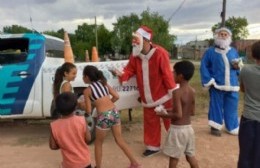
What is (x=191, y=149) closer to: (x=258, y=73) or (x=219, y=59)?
(x=258, y=73)

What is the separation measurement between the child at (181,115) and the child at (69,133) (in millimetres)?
1201

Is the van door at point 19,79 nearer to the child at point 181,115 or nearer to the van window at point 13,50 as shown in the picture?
the van window at point 13,50

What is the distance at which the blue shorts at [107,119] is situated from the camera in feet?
16.1

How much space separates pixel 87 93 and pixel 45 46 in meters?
2.64

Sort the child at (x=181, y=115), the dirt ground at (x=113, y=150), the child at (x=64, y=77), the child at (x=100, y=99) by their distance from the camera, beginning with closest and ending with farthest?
the child at (x=181, y=115)
the child at (x=100, y=99)
the child at (x=64, y=77)
the dirt ground at (x=113, y=150)

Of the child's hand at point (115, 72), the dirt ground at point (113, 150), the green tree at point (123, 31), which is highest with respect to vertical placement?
the green tree at point (123, 31)

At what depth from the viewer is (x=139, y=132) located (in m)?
7.59

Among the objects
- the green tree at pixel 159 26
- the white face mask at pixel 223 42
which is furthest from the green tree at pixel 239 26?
the white face mask at pixel 223 42

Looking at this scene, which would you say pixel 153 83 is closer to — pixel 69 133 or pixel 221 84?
pixel 221 84

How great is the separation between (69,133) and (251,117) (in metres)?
1.85

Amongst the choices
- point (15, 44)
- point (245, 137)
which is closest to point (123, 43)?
point (15, 44)

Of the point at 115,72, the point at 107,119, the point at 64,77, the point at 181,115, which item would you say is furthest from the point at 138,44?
the point at 181,115

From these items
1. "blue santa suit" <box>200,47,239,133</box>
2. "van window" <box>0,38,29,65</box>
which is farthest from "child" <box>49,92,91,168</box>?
"blue santa suit" <box>200,47,239,133</box>

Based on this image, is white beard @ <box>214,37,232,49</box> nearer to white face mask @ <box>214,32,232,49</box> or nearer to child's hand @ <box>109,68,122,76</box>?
white face mask @ <box>214,32,232,49</box>
